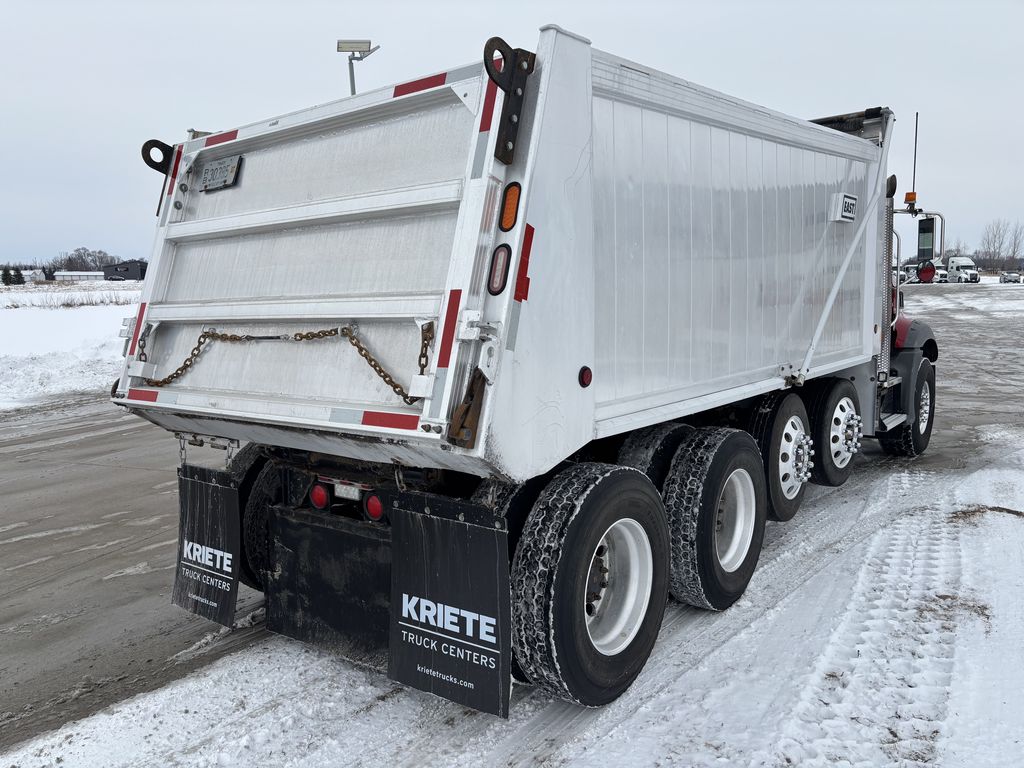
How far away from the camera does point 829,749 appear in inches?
120

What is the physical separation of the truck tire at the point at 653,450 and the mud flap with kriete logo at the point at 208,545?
2.07 metres

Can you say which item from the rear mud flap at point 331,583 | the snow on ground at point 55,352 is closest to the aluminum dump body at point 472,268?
the rear mud flap at point 331,583

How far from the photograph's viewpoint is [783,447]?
18.1 feet

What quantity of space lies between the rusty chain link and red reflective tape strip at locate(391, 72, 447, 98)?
1.05 m

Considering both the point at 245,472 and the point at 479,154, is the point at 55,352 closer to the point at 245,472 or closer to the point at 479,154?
the point at 245,472

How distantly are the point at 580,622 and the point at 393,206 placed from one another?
1912mm

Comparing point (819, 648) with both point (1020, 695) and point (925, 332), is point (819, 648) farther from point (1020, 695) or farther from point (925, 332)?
point (925, 332)

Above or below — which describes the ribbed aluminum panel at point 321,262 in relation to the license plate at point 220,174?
below

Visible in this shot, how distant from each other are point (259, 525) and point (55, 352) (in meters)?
14.4

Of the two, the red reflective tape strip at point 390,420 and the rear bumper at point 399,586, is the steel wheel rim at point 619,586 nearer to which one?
the rear bumper at point 399,586

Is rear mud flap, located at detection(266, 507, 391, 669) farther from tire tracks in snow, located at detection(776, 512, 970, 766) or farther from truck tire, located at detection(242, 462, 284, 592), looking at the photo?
tire tracks in snow, located at detection(776, 512, 970, 766)

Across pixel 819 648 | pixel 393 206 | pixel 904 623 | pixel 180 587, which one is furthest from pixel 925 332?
pixel 180 587

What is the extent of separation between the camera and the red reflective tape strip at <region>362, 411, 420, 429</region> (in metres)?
2.89

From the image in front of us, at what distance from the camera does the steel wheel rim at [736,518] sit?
15.0 feet
